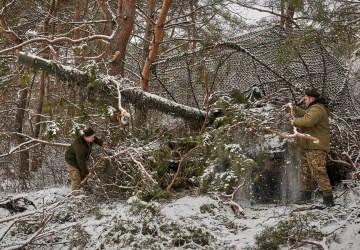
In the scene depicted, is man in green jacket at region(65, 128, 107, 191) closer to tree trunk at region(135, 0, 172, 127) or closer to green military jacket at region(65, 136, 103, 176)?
green military jacket at region(65, 136, 103, 176)

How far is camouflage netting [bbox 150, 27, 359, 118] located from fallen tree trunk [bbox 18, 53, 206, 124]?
46 cm

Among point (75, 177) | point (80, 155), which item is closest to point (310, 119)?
point (80, 155)

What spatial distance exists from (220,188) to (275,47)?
2983 millimetres

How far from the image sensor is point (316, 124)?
5.61 m

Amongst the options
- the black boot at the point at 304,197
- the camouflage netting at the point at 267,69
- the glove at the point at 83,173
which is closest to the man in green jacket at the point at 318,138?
the black boot at the point at 304,197

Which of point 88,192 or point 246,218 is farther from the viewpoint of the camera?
point 88,192

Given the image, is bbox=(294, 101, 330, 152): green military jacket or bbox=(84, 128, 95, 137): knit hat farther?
bbox=(84, 128, 95, 137): knit hat

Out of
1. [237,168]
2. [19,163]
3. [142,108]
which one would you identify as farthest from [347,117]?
[19,163]

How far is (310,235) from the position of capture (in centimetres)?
440

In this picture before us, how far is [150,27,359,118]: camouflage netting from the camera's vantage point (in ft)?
23.3

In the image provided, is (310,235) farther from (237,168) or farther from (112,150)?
(112,150)

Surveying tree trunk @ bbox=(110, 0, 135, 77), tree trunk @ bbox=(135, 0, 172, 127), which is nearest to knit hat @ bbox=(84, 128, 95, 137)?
tree trunk @ bbox=(135, 0, 172, 127)

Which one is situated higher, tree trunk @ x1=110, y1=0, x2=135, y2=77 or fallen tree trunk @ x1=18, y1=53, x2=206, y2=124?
tree trunk @ x1=110, y1=0, x2=135, y2=77

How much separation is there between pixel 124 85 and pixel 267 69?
2865 mm
